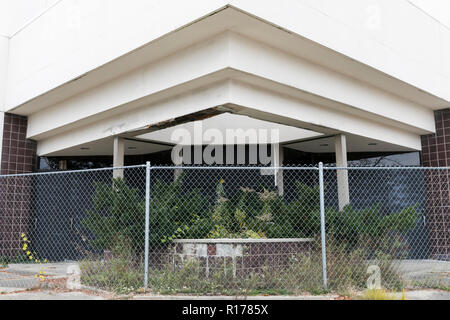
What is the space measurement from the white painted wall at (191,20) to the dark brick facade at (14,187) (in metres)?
0.81

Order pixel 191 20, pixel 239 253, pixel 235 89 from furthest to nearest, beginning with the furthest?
pixel 235 89 < pixel 239 253 < pixel 191 20

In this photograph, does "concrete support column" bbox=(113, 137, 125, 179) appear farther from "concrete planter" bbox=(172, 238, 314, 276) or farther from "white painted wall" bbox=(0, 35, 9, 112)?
"white painted wall" bbox=(0, 35, 9, 112)

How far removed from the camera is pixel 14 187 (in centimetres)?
1108

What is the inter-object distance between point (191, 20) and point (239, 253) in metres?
3.75

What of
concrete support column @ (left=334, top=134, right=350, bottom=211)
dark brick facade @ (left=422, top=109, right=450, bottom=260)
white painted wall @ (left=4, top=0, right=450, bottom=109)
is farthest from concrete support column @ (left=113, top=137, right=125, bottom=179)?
dark brick facade @ (left=422, top=109, right=450, bottom=260)

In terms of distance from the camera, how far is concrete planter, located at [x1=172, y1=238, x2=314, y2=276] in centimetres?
670

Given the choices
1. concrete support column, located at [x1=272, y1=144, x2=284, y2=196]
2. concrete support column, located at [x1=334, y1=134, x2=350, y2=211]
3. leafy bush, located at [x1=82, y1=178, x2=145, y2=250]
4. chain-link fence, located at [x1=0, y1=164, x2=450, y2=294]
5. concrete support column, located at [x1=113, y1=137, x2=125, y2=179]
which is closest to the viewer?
chain-link fence, located at [x1=0, y1=164, x2=450, y2=294]

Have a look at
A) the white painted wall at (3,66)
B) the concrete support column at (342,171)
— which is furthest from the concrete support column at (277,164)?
the white painted wall at (3,66)

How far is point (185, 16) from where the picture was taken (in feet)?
21.2

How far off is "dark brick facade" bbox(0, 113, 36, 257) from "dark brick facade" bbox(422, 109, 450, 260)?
1089 centimetres

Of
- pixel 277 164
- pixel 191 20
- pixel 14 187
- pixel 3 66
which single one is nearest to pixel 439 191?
pixel 277 164

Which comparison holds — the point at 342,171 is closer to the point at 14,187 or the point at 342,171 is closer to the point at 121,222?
the point at 121,222
